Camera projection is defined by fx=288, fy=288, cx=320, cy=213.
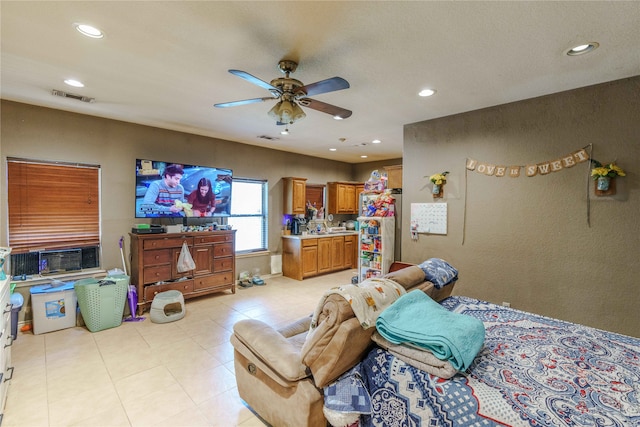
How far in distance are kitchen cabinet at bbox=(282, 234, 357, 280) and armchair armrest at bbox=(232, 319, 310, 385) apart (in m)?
3.86

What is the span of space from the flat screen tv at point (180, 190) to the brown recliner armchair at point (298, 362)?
3.07 m

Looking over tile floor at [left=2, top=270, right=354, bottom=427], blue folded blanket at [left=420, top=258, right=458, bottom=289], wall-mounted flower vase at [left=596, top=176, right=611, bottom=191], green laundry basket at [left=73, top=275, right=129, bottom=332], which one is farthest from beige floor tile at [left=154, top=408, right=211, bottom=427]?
wall-mounted flower vase at [left=596, top=176, right=611, bottom=191]

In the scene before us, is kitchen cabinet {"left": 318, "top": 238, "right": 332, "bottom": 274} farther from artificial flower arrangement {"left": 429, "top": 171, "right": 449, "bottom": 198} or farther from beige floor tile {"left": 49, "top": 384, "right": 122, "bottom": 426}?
beige floor tile {"left": 49, "top": 384, "right": 122, "bottom": 426}

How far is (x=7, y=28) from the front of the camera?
1.95m

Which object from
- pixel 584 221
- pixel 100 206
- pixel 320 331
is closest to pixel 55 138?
pixel 100 206

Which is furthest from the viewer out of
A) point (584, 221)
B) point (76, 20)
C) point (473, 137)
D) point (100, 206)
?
→ point (100, 206)

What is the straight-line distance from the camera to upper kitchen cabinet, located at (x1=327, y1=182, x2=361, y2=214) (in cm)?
739

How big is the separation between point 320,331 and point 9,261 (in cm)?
411

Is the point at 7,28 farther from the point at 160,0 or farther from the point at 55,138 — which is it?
the point at 55,138

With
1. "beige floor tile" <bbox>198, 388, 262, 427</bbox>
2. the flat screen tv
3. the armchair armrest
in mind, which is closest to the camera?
the armchair armrest

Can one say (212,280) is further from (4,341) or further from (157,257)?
(4,341)

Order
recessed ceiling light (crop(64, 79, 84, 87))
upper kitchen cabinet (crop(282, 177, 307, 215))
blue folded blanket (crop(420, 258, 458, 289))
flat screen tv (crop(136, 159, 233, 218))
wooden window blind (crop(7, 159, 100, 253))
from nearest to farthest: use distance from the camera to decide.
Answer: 1. blue folded blanket (crop(420, 258, 458, 289))
2. recessed ceiling light (crop(64, 79, 84, 87))
3. wooden window blind (crop(7, 159, 100, 253))
4. flat screen tv (crop(136, 159, 233, 218))
5. upper kitchen cabinet (crop(282, 177, 307, 215))

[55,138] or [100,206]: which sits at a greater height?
[55,138]

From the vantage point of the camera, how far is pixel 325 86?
208 centimetres
